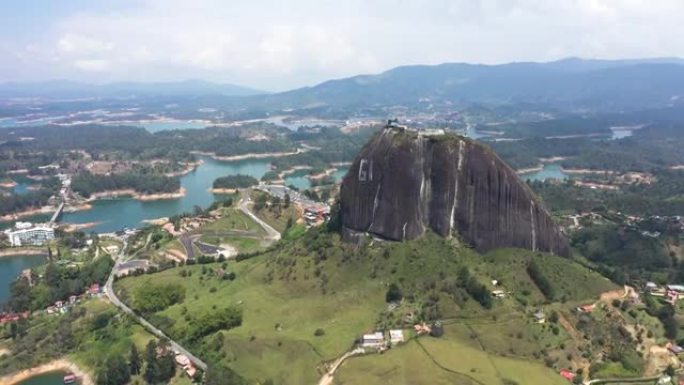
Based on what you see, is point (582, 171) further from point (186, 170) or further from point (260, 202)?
point (186, 170)

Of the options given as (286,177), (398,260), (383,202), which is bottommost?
(286,177)

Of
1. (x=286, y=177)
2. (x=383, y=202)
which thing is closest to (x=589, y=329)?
(x=383, y=202)

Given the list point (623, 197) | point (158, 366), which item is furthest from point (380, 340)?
point (623, 197)

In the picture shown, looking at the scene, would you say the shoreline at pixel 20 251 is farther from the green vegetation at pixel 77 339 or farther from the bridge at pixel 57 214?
the green vegetation at pixel 77 339

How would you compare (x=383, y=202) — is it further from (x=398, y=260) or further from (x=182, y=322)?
(x=182, y=322)

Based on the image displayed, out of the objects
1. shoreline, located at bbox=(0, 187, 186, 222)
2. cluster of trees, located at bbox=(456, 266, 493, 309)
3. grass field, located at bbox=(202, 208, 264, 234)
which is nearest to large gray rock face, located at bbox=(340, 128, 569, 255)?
cluster of trees, located at bbox=(456, 266, 493, 309)
